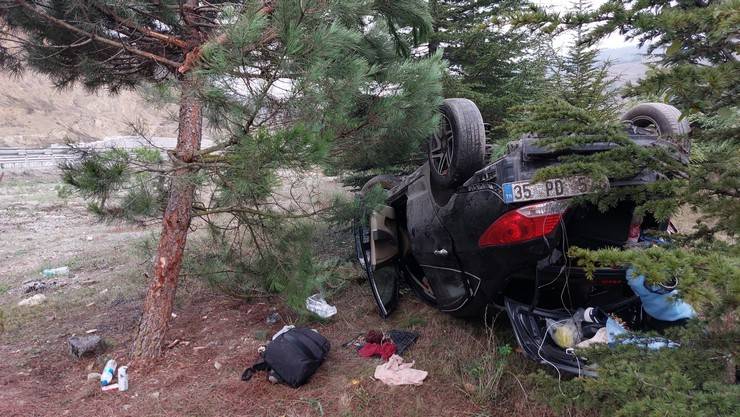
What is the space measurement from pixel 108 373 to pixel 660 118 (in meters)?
4.99

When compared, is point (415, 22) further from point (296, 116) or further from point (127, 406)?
point (127, 406)

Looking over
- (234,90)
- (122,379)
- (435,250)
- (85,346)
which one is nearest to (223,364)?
(122,379)

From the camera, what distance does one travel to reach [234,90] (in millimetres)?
2998

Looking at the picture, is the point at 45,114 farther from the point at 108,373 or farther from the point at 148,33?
the point at 108,373

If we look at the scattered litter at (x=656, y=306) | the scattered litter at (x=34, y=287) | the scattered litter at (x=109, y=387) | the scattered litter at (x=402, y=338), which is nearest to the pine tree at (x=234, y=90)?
the scattered litter at (x=109, y=387)

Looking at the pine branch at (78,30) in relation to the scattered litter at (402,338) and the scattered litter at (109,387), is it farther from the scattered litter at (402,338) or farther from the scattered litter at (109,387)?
the scattered litter at (402,338)

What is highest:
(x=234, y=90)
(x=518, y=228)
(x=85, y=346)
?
(x=234, y=90)

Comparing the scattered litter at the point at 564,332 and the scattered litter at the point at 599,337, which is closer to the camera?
the scattered litter at the point at 599,337

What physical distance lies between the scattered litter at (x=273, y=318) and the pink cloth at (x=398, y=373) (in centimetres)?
161

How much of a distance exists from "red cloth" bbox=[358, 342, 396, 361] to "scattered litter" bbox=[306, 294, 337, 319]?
822 mm

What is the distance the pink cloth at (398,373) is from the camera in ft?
10.7

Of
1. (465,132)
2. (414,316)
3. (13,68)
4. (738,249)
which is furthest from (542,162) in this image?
(13,68)

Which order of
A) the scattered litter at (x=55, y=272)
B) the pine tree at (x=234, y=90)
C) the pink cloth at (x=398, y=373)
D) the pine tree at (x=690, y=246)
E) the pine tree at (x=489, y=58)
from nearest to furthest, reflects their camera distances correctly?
1. the pine tree at (x=690, y=246)
2. the pine tree at (x=234, y=90)
3. the pink cloth at (x=398, y=373)
4. the pine tree at (x=489, y=58)
5. the scattered litter at (x=55, y=272)

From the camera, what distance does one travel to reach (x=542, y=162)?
2607 millimetres
